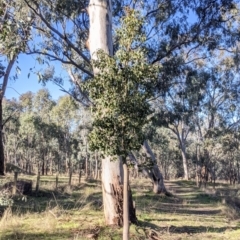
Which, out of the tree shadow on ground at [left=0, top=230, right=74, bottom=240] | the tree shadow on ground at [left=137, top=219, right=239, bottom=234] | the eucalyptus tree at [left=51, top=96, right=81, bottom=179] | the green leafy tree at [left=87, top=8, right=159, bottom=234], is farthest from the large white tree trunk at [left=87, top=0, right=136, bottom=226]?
the eucalyptus tree at [left=51, top=96, right=81, bottom=179]

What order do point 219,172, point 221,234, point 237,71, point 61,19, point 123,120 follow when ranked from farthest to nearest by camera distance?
point 219,172, point 237,71, point 61,19, point 221,234, point 123,120

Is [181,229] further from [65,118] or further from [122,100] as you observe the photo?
[65,118]

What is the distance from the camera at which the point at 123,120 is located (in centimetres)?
497

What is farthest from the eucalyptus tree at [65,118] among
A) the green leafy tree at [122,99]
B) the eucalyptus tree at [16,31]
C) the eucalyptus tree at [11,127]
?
the green leafy tree at [122,99]

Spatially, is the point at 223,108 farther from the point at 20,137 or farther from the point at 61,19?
the point at 20,137

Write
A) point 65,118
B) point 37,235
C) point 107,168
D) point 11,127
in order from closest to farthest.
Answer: point 37,235 → point 107,168 → point 65,118 → point 11,127

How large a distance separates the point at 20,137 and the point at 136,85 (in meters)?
38.4

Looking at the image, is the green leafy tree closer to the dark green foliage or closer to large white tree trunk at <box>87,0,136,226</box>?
the dark green foliage

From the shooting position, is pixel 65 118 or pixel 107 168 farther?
pixel 65 118

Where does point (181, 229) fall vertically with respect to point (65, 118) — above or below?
below

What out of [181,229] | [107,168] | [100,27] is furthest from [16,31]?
[181,229]

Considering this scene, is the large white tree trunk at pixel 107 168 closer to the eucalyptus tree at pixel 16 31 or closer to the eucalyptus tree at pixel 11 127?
the eucalyptus tree at pixel 16 31

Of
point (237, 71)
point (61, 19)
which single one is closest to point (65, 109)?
point (237, 71)

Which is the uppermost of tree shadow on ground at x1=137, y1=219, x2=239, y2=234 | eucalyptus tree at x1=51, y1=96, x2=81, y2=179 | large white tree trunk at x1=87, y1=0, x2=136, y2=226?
eucalyptus tree at x1=51, y1=96, x2=81, y2=179
